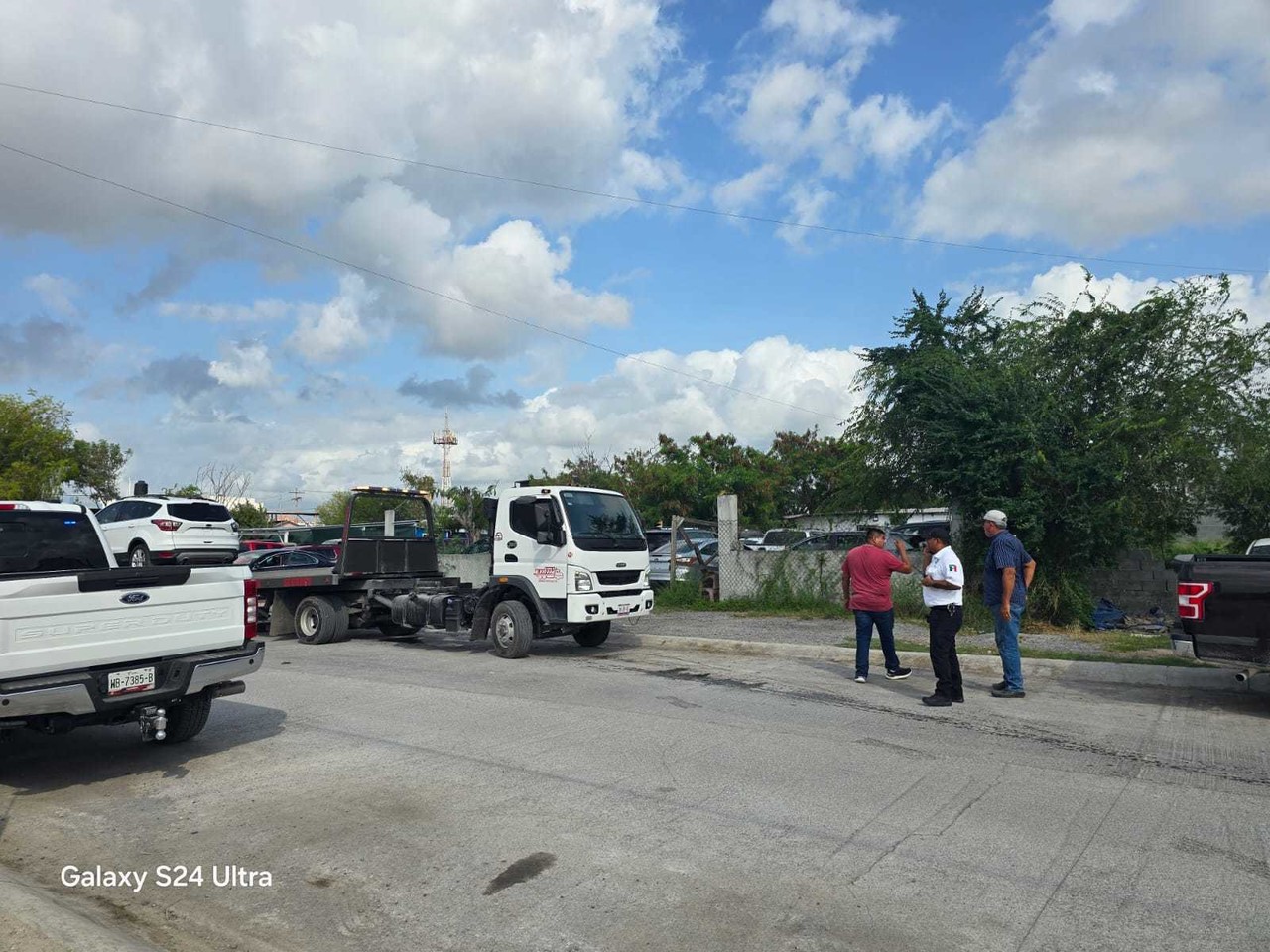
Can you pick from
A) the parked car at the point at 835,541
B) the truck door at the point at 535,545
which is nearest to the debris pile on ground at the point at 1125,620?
the parked car at the point at 835,541

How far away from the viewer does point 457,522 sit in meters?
31.5

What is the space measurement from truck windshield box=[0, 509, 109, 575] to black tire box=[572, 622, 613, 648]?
277 inches

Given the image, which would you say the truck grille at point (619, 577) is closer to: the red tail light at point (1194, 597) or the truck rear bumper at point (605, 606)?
the truck rear bumper at point (605, 606)

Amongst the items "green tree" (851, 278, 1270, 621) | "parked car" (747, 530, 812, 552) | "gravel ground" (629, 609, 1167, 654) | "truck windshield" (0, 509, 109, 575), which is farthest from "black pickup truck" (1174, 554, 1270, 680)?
"parked car" (747, 530, 812, 552)

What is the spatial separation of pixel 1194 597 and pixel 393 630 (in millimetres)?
11261

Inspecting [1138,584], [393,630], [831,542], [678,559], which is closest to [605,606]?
[393,630]

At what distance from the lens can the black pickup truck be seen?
27.2 feet

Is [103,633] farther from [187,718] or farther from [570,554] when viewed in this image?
[570,554]

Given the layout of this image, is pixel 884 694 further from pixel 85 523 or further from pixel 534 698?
pixel 85 523

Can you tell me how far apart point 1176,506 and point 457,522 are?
21.7m

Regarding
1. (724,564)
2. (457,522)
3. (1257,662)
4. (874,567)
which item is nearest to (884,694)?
(874,567)

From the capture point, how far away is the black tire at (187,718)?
24.8ft

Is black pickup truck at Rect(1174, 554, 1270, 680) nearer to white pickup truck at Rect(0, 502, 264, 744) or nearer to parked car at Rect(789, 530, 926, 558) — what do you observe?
white pickup truck at Rect(0, 502, 264, 744)

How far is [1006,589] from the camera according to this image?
924 centimetres
